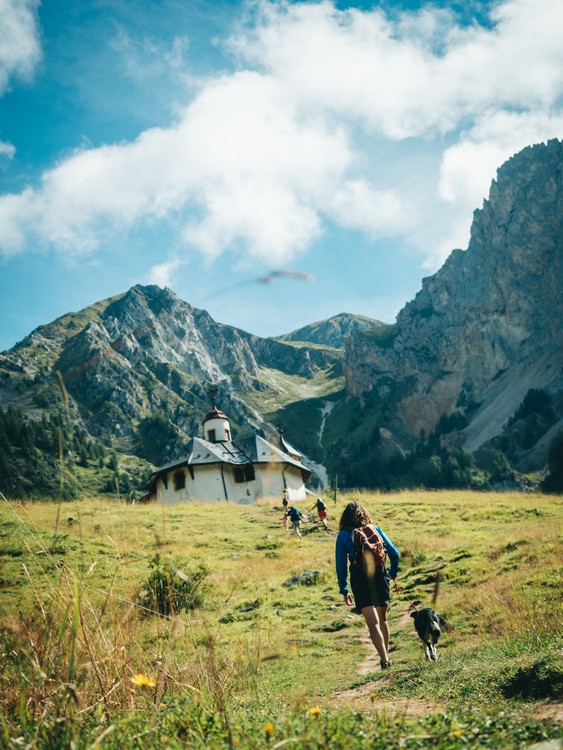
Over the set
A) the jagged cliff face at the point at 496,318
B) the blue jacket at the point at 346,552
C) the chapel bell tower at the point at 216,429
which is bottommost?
the blue jacket at the point at 346,552

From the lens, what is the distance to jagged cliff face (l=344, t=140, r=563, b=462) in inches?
5192

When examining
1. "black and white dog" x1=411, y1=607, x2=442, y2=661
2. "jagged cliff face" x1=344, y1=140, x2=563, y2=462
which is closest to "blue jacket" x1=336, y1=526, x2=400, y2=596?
"black and white dog" x1=411, y1=607, x2=442, y2=661

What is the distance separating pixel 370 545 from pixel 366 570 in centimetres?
42

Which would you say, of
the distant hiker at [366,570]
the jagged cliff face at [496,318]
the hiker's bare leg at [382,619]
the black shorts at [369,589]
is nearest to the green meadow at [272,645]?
the hiker's bare leg at [382,619]

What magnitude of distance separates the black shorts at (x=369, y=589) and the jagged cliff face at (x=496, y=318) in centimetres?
11572

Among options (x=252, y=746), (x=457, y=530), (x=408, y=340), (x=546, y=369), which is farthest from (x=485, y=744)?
(x=408, y=340)

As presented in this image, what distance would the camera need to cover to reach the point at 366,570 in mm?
6953

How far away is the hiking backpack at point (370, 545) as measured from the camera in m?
7.27

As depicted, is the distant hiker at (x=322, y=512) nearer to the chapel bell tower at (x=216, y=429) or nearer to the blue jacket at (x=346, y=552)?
the blue jacket at (x=346, y=552)

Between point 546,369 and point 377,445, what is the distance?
57512 mm

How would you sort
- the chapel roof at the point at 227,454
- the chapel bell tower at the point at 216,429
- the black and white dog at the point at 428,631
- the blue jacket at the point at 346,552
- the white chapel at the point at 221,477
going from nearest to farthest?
the black and white dog at the point at 428,631 → the blue jacket at the point at 346,552 → the white chapel at the point at 221,477 → the chapel roof at the point at 227,454 → the chapel bell tower at the point at 216,429

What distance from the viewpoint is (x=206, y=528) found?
2531 centimetres

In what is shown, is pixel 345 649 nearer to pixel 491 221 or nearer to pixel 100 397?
pixel 491 221

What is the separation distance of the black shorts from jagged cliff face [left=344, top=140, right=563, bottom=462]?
116 metres
